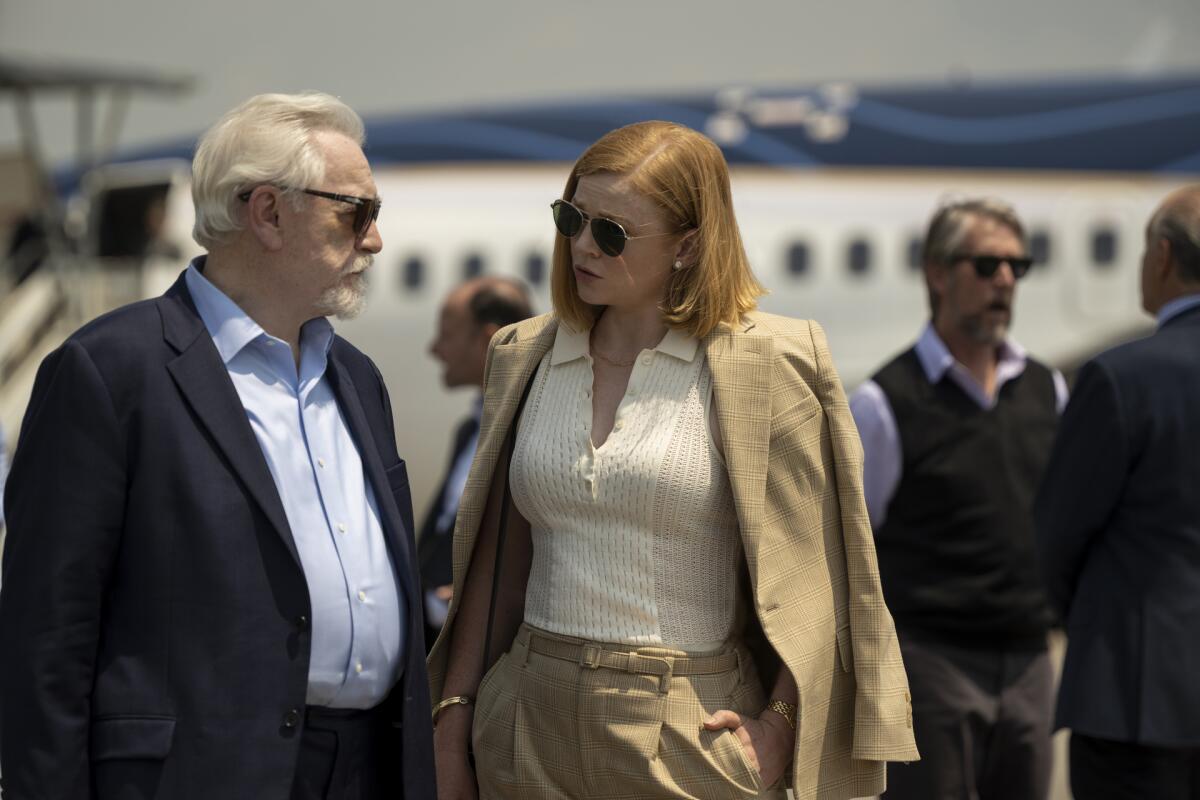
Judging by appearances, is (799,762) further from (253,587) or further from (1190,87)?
(1190,87)

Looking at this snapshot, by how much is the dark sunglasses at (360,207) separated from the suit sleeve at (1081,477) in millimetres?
1647

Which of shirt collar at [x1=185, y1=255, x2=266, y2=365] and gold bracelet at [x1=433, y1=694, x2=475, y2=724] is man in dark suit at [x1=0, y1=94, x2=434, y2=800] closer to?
shirt collar at [x1=185, y1=255, x2=266, y2=365]

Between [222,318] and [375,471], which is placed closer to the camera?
[222,318]

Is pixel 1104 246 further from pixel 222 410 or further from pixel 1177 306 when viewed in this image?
pixel 222 410

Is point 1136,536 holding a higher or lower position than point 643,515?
lower

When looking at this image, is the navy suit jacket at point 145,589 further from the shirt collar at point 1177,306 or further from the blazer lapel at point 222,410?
the shirt collar at point 1177,306

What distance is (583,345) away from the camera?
97.3 inches

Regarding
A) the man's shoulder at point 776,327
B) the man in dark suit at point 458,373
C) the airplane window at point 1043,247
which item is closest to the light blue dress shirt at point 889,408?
the man in dark suit at point 458,373

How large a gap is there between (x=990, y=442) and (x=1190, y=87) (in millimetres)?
9610

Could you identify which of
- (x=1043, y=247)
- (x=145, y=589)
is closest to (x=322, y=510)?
(x=145, y=589)

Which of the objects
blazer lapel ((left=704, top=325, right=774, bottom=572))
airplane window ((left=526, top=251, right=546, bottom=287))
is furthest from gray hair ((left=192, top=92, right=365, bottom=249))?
airplane window ((left=526, top=251, right=546, bottom=287))

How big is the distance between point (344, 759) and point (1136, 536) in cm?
178

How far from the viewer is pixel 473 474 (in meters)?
2.47

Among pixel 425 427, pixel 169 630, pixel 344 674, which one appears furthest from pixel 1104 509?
pixel 425 427
